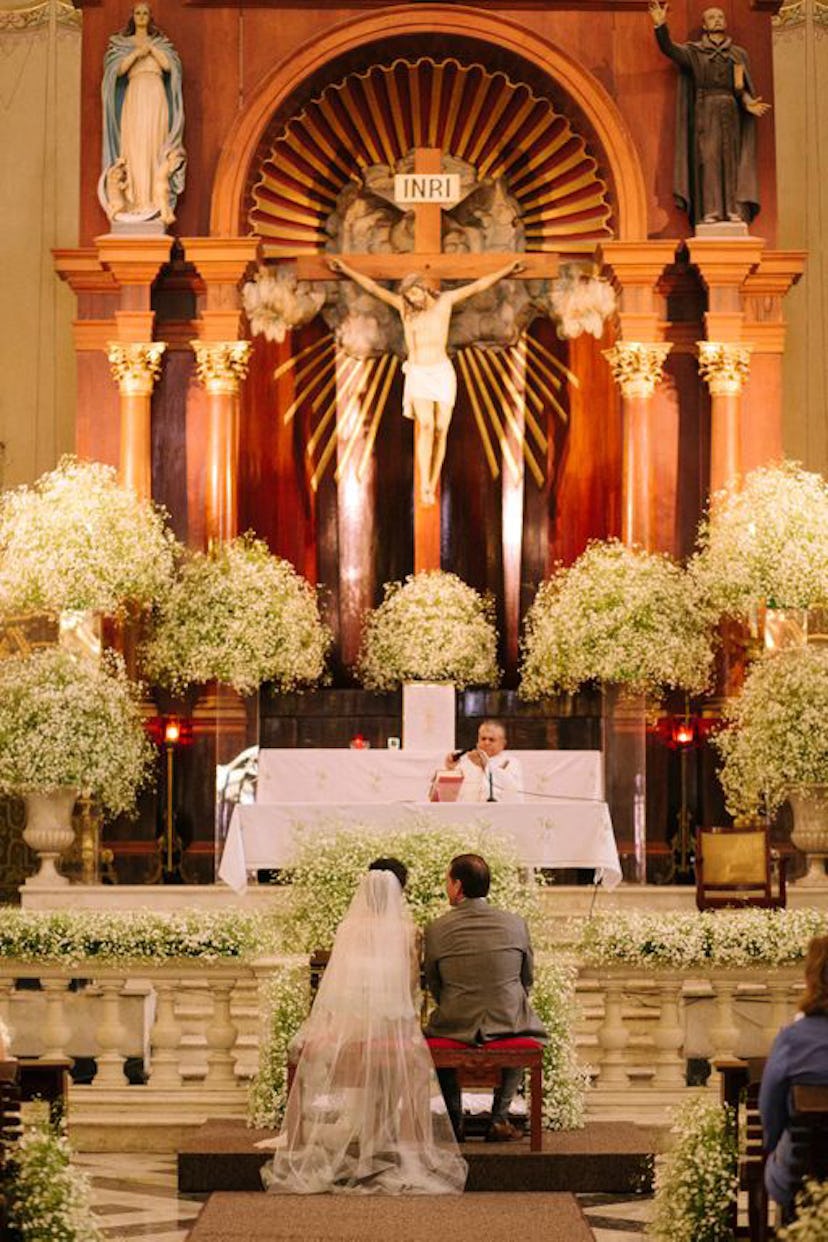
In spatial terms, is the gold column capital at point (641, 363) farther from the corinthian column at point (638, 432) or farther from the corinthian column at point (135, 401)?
the corinthian column at point (135, 401)

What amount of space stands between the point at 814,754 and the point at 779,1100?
294 inches

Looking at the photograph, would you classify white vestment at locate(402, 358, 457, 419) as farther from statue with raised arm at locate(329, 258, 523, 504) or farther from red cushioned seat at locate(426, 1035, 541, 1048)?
red cushioned seat at locate(426, 1035, 541, 1048)

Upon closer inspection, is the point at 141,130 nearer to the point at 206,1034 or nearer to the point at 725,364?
the point at 725,364

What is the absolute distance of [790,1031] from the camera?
6465 millimetres

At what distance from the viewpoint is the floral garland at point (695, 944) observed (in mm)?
10211

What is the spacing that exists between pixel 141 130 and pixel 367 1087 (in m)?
9.24

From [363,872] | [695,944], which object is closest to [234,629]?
[363,872]

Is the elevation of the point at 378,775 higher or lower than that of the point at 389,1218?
higher

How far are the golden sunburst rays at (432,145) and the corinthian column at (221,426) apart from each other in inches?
49.5

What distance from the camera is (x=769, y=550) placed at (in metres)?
14.8

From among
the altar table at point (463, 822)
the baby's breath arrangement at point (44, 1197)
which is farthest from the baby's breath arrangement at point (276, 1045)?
the altar table at point (463, 822)

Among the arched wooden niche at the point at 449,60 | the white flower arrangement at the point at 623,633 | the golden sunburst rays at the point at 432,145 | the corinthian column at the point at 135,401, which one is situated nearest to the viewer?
the white flower arrangement at the point at 623,633

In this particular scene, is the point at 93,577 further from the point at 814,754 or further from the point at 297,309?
the point at 814,754

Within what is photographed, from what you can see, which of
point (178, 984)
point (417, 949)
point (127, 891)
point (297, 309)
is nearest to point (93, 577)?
point (127, 891)
